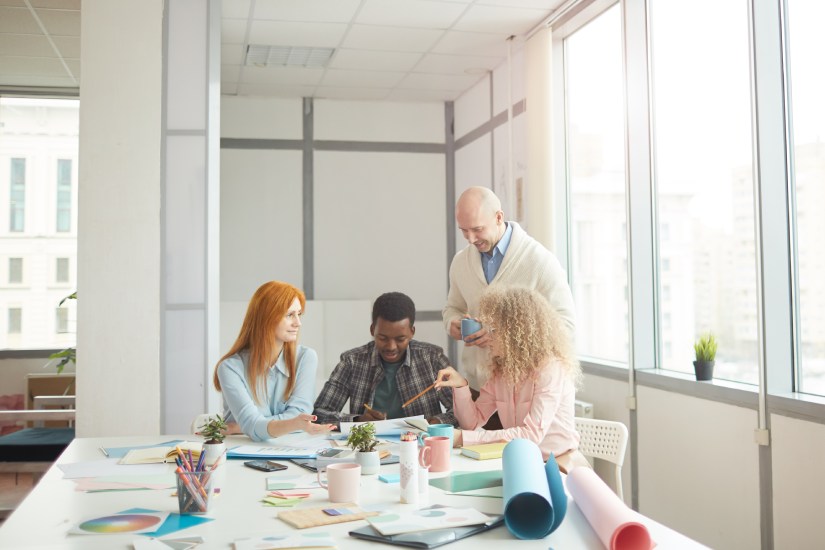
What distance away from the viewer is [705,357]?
354 centimetres

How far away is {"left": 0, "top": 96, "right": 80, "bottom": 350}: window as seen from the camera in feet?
21.2

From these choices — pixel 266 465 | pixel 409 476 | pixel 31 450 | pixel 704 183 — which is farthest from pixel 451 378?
pixel 31 450

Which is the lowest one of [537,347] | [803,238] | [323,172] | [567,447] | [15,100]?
[567,447]

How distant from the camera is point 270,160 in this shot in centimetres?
664

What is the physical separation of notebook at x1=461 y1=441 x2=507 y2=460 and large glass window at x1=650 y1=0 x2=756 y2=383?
4.92 ft

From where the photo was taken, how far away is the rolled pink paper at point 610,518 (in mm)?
1540

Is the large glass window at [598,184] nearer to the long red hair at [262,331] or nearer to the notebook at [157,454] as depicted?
the long red hair at [262,331]

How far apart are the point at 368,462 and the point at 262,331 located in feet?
3.01

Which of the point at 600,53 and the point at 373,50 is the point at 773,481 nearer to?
the point at 600,53

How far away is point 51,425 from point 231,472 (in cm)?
456

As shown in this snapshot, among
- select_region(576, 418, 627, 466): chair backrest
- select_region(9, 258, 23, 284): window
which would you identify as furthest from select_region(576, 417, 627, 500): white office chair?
select_region(9, 258, 23, 284): window

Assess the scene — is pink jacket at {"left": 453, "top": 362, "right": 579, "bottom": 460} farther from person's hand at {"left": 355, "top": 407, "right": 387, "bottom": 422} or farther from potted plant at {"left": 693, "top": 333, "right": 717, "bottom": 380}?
potted plant at {"left": 693, "top": 333, "right": 717, "bottom": 380}

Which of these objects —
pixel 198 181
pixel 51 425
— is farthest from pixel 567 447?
pixel 51 425

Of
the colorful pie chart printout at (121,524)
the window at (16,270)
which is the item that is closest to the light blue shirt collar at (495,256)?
the colorful pie chart printout at (121,524)
